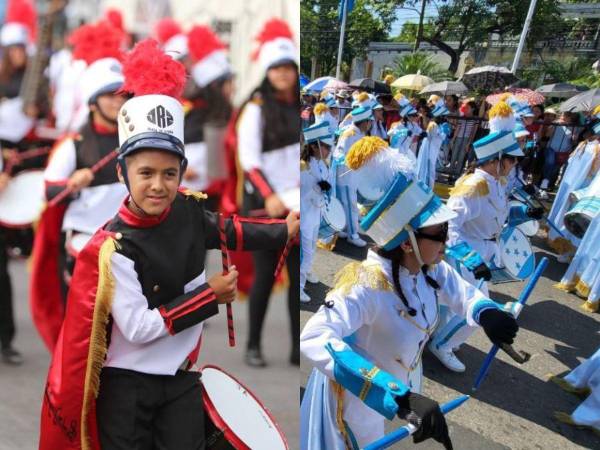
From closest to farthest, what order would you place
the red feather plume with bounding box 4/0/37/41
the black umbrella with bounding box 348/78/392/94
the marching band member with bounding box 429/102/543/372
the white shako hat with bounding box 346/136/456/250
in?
Answer: 1. the red feather plume with bounding box 4/0/37/41
2. the white shako hat with bounding box 346/136/456/250
3. the marching band member with bounding box 429/102/543/372
4. the black umbrella with bounding box 348/78/392/94

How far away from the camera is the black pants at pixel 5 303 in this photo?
1.07 m

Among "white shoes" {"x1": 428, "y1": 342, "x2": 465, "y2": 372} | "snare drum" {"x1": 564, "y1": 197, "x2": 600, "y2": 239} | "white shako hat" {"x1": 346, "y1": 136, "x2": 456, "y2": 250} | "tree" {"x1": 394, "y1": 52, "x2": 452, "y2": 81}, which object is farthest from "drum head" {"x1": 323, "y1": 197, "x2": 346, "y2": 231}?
"tree" {"x1": 394, "y1": 52, "x2": 452, "y2": 81}

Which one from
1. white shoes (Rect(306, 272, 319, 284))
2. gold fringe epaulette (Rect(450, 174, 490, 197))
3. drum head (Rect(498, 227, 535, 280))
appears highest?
gold fringe epaulette (Rect(450, 174, 490, 197))

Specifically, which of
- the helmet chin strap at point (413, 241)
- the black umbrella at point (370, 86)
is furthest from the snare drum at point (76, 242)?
the black umbrella at point (370, 86)

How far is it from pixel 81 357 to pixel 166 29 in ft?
2.62

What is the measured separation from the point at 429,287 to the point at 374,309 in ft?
1.09

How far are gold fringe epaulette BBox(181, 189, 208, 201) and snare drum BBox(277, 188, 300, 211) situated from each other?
7.3 inches

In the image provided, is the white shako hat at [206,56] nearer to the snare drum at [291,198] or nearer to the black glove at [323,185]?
the snare drum at [291,198]

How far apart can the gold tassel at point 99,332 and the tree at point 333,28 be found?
0.72m

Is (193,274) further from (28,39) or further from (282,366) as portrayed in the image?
(28,39)

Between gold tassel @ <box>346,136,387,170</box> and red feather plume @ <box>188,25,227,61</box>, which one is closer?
red feather plume @ <box>188,25,227,61</box>

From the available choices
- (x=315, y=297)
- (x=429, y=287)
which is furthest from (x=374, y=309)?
(x=315, y=297)

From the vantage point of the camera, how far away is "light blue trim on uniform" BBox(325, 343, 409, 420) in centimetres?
138

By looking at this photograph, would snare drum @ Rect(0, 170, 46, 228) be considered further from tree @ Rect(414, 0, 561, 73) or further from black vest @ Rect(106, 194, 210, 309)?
tree @ Rect(414, 0, 561, 73)
